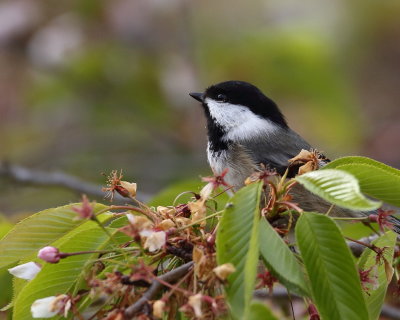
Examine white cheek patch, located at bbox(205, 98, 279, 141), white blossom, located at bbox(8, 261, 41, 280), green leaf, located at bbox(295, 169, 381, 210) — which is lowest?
white blossom, located at bbox(8, 261, 41, 280)

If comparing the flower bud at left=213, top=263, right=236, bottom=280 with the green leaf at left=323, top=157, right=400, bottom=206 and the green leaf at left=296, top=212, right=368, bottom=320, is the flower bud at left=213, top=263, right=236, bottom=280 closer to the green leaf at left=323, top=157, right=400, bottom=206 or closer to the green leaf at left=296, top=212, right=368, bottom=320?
the green leaf at left=296, top=212, right=368, bottom=320

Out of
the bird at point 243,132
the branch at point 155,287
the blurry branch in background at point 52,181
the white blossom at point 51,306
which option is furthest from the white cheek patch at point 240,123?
the white blossom at point 51,306

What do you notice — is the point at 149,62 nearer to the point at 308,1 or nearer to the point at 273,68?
the point at 273,68

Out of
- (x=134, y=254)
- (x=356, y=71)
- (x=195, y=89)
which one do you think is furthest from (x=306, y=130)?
(x=134, y=254)

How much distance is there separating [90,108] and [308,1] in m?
3.74

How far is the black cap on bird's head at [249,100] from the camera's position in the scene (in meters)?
3.70

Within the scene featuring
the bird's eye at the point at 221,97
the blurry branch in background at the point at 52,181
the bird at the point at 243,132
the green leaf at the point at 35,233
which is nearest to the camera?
the green leaf at the point at 35,233

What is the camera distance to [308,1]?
26.4 ft

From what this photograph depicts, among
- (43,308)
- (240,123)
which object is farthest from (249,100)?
(43,308)

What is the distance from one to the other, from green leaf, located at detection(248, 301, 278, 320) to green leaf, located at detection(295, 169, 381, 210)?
30 cm

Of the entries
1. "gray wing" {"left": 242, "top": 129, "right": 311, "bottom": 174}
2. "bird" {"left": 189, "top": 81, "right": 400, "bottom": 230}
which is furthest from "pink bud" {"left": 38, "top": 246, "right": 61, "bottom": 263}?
"gray wing" {"left": 242, "top": 129, "right": 311, "bottom": 174}

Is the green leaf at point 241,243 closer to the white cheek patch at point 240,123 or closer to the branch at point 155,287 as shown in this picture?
the branch at point 155,287

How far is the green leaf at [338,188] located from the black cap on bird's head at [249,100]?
77.6 inches

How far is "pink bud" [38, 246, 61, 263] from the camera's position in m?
1.84
